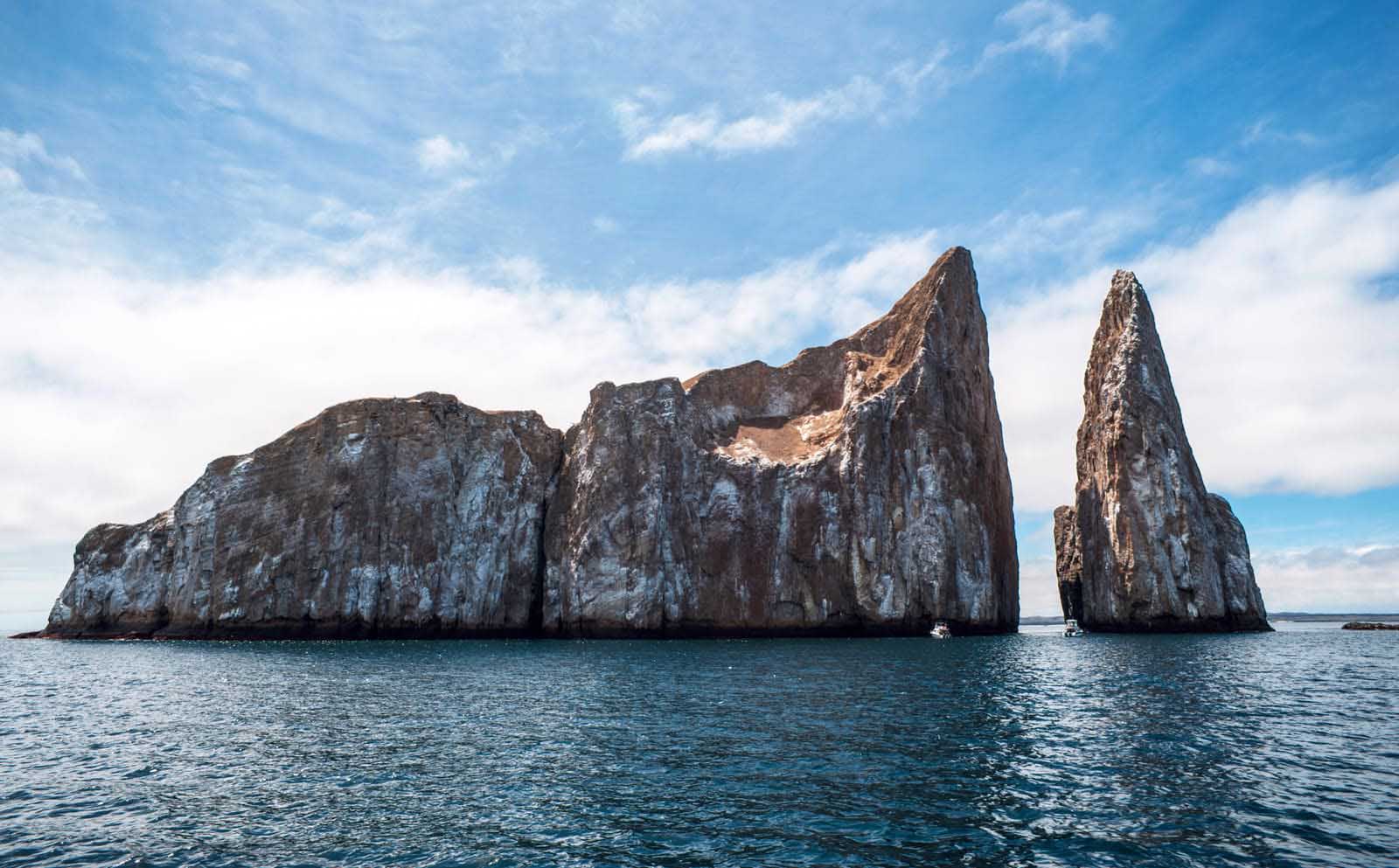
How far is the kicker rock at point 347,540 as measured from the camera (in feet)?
311

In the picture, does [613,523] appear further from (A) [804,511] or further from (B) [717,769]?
(B) [717,769]

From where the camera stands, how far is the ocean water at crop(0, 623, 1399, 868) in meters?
17.0

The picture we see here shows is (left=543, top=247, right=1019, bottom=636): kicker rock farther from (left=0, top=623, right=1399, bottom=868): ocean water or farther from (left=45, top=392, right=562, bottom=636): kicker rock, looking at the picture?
(left=0, top=623, right=1399, bottom=868): ocean water

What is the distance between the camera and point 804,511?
92.7 metres

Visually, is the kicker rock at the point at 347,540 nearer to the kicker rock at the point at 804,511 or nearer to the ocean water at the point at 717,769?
the kicker rock at the point at 804,511

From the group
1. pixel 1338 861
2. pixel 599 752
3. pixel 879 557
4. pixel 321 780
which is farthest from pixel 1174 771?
pixel 879 557

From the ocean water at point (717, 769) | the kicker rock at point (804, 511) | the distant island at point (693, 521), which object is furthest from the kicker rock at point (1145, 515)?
the ocean water at point (717, 769)

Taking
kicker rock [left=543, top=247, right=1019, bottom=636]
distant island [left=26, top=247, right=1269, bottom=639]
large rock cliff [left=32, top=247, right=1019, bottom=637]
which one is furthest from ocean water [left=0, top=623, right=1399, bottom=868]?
large rock cliff [left=32, top=247, right=1019, bottom=637]

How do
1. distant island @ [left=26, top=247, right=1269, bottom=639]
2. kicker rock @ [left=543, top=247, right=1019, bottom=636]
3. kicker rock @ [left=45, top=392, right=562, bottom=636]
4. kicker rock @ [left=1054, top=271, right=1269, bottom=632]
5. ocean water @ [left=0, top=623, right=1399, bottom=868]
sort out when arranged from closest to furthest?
ocean water @ [left=0, top=623, right=1399, bottom=868], kicker rock @ [left=1054, top=271, right=1269, bottom=632], kicker rock @ [left=543, top=247, right=1019, bottom=636], distant island @ [left=26, top=247, right=1269, bottom=639], kicker rock @ [left=45, top=392, right=562, bottom=636]

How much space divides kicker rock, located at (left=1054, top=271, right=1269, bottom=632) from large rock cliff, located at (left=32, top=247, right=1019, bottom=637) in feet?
37.5

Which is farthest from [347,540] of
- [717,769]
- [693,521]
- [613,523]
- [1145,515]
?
[1145,515]

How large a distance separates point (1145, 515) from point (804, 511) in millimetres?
40266

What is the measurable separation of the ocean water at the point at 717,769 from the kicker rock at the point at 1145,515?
41209mm

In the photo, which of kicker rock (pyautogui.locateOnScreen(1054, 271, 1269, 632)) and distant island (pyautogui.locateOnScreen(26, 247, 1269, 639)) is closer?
kicker rock (pyautogui.locateOnScreen(1054, 271, 1269, 632))
